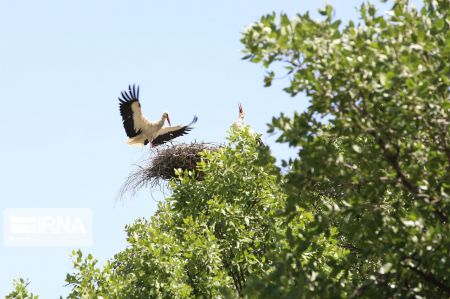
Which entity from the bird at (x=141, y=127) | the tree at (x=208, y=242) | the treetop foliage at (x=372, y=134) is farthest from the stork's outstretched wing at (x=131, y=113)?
the treetop foliage at (x=372, y=134)

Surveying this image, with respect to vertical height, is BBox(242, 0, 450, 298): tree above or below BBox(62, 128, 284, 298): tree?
below

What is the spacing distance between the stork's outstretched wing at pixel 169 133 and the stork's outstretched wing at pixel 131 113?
0.71 m

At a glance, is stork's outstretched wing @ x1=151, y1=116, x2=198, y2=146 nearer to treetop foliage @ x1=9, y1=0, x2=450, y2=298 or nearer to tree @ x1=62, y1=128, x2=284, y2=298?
tree @ x1=62, y1=128, x2=284, y2=298

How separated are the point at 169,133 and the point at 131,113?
5.68ft

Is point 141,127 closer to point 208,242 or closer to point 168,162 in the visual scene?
point 168,162

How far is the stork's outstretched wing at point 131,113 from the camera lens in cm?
2509

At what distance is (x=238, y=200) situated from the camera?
15672 mm

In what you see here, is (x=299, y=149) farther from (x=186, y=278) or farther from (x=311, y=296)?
(x=186, y=278)

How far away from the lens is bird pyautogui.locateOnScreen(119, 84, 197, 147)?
82.6ft

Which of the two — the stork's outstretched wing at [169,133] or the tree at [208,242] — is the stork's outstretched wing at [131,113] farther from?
the tree at [208,242]

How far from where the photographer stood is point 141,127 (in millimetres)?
26062

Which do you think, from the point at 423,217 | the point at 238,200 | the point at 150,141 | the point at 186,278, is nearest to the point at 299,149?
the point at 423,217

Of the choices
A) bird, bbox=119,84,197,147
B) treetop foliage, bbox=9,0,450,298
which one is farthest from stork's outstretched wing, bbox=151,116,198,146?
treetop foliage, bbox=9,0,450,298

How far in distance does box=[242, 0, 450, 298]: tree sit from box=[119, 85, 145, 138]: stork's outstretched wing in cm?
1680
